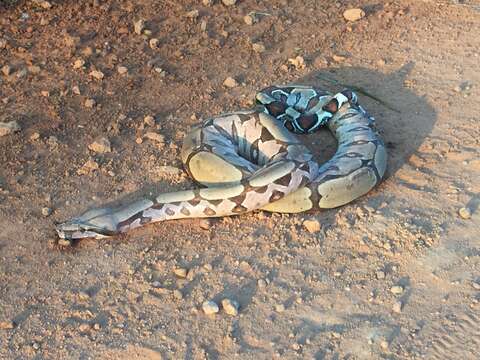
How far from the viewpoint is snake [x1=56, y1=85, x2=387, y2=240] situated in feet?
20.8

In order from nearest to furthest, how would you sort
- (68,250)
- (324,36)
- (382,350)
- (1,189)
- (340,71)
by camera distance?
(382,350)
(68,250)
(1,189)
(340,71)
(324,36)

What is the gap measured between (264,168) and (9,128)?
3.06m

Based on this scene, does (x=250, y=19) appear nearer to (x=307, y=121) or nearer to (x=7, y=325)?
(x=307, y=121)

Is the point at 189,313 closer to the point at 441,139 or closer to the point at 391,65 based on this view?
the point at 441,139

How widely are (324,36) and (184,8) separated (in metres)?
2.10

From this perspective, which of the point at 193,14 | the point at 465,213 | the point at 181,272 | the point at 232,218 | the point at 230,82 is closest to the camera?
the point at 181,272

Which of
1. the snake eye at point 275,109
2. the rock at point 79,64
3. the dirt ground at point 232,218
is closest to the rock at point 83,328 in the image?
the dirt ground at point 232,218

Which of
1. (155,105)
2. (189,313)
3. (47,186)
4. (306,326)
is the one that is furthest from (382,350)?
(155,105)

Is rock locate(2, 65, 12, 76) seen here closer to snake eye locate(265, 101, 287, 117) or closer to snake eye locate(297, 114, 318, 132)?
snake eye locate(265, 101, 287, 117)

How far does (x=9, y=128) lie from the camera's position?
295 inches

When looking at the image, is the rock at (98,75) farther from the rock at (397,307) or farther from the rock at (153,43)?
the rock at (397,307)

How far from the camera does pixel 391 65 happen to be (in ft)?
29.0

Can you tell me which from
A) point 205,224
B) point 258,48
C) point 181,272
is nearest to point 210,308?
point 181,272

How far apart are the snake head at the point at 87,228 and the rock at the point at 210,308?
1.35 m
